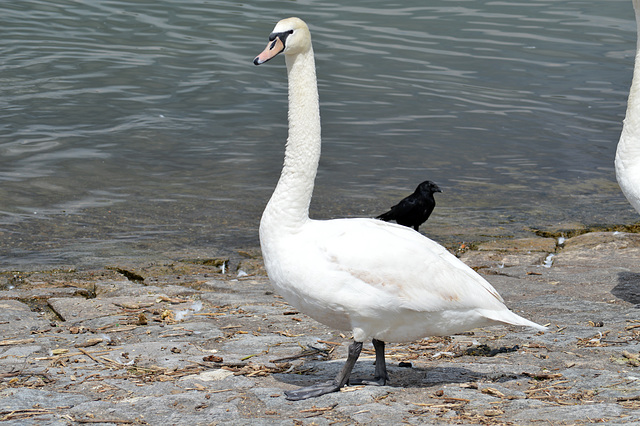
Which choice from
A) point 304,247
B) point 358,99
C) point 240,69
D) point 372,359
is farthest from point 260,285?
point 240,69

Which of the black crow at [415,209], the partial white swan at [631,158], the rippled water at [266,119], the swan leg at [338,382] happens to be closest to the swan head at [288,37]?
the swan leg at [338,382]

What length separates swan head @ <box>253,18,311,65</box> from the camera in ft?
14.3

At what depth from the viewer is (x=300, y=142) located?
14.7 feet

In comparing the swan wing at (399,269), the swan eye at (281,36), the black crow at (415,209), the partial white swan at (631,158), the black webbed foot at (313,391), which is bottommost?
the black crow at (415,209)

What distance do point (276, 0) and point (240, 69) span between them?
7245mm

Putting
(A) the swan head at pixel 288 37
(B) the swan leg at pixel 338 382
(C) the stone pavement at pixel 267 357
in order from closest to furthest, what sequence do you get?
(C) the stone pavement at pixel 267 357
(B) the swan leg at pixel 338 382
(A) the swan head at pixel 288 37

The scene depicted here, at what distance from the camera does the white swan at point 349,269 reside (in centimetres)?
409

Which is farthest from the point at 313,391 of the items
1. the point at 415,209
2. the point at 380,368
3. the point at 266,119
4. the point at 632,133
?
the point at 266,119

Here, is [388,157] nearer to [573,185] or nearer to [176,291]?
[573,185]

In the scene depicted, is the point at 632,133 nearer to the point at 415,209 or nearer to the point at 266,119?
the point at 415,209

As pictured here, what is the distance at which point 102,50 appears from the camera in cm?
1891

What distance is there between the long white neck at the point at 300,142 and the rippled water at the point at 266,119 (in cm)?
426

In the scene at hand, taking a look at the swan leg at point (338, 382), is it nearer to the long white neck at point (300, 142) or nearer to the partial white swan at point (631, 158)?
the long white neck at point (300, 142)

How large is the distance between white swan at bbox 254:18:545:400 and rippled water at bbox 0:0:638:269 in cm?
430
